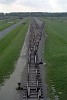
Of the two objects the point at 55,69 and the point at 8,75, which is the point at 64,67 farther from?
the point at 8,75

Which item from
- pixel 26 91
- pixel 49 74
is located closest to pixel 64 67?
pixel 49 74

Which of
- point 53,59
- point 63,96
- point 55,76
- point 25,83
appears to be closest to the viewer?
point 63,96

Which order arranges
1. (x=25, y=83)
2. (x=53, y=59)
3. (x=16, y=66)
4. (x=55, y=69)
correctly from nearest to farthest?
(x=25, y=83) → (x=55, y=69) → (x=16, y=66) → (x=53, y=59)

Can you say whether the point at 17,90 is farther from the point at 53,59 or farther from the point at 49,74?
the point at 53,59

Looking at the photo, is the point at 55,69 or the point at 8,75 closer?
the point at 8,75

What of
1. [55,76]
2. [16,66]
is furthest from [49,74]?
[16,66]

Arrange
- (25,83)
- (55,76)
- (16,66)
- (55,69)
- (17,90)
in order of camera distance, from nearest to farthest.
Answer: (17,90) → (25,83) → (55,76) → (55,69) → (16,66)

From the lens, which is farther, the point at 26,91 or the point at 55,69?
the point at 55,69

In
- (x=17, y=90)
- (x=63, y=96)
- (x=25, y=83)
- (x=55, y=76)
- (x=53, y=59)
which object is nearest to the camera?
(x=63, y=96)
